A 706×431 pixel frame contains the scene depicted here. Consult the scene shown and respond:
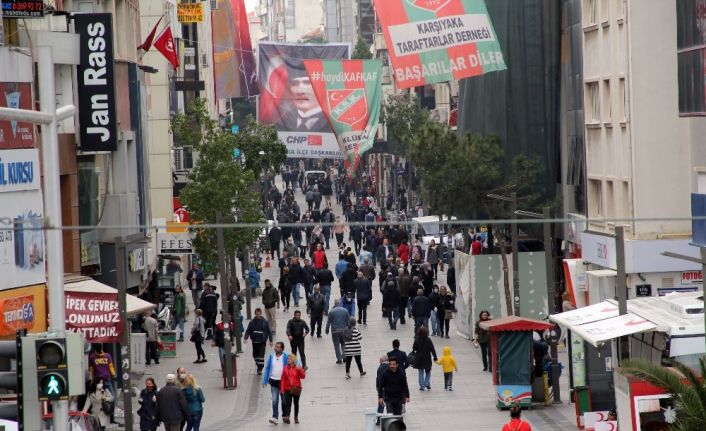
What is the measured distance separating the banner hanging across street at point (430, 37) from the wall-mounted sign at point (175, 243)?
9.60 meters

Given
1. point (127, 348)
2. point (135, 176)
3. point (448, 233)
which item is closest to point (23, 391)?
point (127, 348)

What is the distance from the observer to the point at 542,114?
4788 centimetres

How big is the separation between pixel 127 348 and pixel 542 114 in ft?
80.2

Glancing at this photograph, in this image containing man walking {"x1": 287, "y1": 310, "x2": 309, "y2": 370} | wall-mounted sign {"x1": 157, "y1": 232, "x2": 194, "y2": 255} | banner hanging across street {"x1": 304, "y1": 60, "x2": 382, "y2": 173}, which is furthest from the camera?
banner hanging across street {"x1": 304, "y1": 60, "x2": 382, "y2": 173}

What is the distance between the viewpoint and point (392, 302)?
3831 centimetres

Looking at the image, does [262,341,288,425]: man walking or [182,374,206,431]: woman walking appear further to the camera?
[262,341,288,425]: man walking

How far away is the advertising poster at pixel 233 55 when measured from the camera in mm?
66750

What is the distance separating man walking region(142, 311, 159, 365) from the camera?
33803mm

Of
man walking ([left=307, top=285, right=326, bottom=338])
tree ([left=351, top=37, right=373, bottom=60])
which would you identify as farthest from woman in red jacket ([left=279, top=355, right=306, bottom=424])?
tree ([left=351, top=37, right=373, bottom=60])

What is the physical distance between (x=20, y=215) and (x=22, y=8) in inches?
Answer: 126

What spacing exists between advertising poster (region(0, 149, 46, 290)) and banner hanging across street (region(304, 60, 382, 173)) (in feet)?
72.9

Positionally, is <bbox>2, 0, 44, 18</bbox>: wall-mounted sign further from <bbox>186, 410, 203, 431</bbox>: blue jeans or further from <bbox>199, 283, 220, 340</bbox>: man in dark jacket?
<bbox>199, 283, 220, 340</bbox>: man in dark jacket

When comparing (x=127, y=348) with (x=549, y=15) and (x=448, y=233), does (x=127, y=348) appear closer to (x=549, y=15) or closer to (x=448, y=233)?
(x=549, y=15)

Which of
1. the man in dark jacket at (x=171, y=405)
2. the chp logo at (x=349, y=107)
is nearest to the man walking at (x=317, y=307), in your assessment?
the chp logo at (x=349, y=107)
